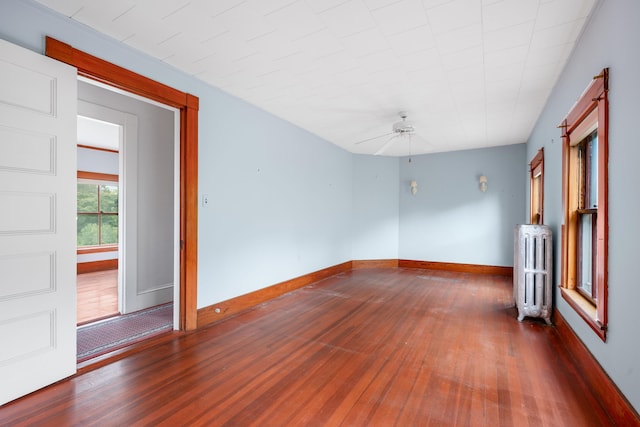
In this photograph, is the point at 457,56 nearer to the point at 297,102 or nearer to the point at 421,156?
the point at 297,102

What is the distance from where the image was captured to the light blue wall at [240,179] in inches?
92.6

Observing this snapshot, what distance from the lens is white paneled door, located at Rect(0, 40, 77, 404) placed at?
1.95 meters

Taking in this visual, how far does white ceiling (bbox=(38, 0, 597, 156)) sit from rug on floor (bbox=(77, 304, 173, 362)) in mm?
2663

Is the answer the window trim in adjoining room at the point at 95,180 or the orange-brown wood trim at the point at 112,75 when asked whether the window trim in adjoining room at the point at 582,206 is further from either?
the window trim in adjoining room at the point at 95,180

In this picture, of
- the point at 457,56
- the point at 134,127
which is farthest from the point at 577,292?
the point at 134,127

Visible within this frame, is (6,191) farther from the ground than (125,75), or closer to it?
closer to it

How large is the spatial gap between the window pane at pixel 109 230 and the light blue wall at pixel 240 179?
17.9ft

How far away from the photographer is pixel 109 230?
775 centimetres

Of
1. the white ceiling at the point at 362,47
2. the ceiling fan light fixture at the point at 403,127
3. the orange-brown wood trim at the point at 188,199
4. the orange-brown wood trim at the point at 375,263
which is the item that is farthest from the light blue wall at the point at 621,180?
the orange-brown wood trim at the point at 375,263

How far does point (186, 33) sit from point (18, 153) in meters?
1.45

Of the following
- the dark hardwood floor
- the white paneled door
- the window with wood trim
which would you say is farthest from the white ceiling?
the dark hardwood floor

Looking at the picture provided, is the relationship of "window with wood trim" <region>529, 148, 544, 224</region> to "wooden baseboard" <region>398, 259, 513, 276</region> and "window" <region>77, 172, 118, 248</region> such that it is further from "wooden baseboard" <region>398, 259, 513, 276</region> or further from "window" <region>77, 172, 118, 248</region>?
"window" <region>77, 172, 118, 248</region>

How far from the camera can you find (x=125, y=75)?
8.68ft

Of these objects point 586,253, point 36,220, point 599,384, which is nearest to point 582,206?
point 586,253
